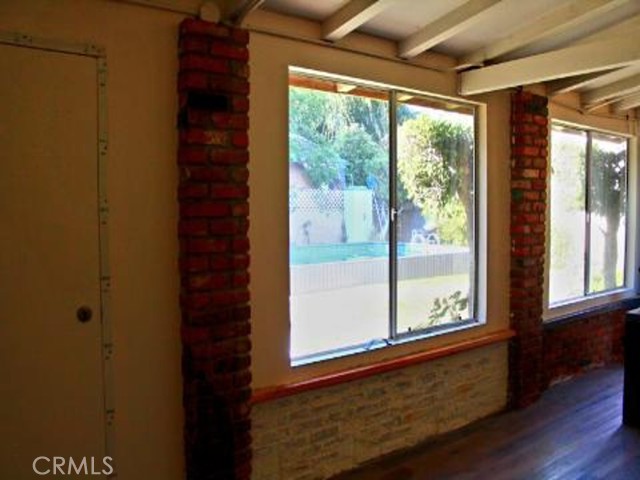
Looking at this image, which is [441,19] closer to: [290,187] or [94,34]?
[290,187]

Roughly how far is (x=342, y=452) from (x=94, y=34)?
8.24ft

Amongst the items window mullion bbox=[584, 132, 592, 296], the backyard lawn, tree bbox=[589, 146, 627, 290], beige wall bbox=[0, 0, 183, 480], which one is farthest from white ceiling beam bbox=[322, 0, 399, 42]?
tree bbox=[589, 146, 627, 290]

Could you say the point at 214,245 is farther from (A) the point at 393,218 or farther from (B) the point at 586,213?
(B) the point at 586,213

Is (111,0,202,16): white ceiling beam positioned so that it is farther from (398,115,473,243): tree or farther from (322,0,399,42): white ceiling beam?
(398,115,473,243): tree

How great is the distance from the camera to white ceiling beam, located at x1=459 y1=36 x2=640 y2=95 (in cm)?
276

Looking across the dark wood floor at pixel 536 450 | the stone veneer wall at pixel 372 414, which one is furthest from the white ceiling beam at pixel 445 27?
the dark wood floor at pixel 536 450

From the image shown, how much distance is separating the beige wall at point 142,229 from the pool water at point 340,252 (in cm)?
72

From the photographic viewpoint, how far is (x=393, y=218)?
10.7 ft

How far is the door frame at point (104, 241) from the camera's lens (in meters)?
2.13

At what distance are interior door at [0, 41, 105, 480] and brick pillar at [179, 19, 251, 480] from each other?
382 mm

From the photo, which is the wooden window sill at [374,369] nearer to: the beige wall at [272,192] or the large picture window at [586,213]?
the beige wall at [272,192]

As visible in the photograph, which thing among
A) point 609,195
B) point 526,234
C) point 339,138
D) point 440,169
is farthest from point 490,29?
point 609,195

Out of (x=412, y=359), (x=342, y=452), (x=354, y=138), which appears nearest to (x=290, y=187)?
(x=354, y=138)

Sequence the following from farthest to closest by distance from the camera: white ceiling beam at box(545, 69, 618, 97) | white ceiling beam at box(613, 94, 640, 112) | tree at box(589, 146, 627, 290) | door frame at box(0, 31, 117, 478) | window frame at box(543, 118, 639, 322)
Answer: tree at box(589, 146, 627, 290)
white ceiling beam at box(613, 94, 640, 112)
window frame at box(543, 118, 639, 322)
white ceiling beam at box(545, 69, 618, 97)
door frame at box(0, 31, 117, 478)
